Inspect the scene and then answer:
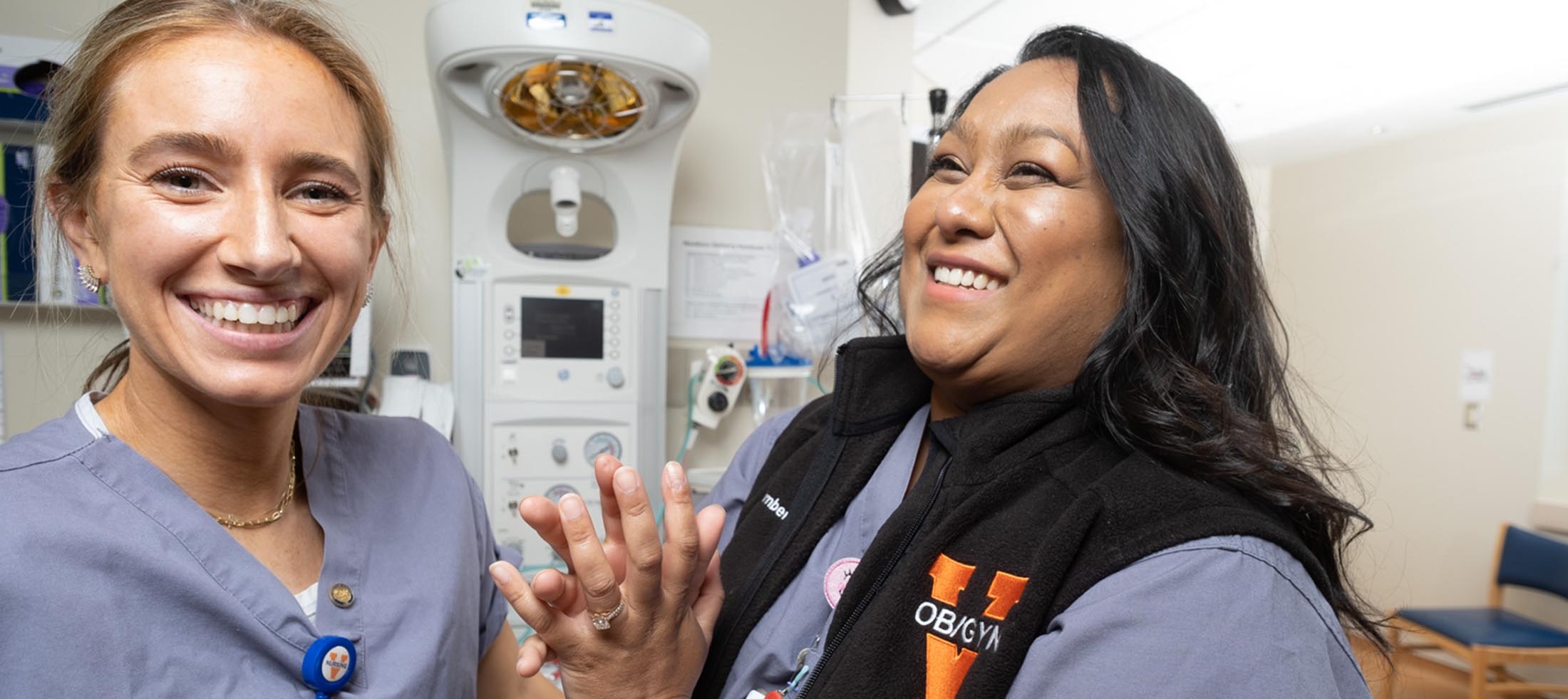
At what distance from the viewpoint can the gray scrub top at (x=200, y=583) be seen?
677mm

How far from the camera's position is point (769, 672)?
887 millimetres

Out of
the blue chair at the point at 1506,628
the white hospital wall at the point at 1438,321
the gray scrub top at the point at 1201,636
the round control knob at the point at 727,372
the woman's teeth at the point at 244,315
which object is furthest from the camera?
the white hospital wall at the point at 1438,321

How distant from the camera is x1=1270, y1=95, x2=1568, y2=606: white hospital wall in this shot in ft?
13.4

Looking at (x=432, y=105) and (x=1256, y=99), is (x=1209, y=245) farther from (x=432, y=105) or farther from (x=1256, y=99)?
(x=1256, y=99)

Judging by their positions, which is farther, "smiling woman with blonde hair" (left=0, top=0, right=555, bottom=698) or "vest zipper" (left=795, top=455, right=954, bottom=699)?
"vest zipper" (left=795, top=455, right=954, bottom=699)

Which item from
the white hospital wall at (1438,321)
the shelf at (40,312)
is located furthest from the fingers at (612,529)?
the white hospital wall at (1438,321)

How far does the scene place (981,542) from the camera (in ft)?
2.64

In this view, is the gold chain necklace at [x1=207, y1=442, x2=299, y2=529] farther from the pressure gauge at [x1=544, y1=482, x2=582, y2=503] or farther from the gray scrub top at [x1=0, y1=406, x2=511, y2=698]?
the pressure gauge at [x1=544, y1=482, x2=582, y2=503]

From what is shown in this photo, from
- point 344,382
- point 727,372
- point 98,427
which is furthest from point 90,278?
point 727,372

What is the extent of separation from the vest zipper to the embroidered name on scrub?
20 centimetres

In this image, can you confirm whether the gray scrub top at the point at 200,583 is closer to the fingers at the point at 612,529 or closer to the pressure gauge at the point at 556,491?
the fingers at the point at 612,529

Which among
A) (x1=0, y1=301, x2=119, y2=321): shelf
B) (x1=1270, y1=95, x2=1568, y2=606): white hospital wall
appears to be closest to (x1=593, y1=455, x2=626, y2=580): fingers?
(x1=0, y1=301, x2=119, y2=321): shelf

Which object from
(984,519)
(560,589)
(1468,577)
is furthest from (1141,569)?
(1468,577)

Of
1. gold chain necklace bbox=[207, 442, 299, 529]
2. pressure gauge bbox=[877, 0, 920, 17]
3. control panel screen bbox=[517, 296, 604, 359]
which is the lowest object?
gold chain necklace bbox=[207, 442, 299, 529]
